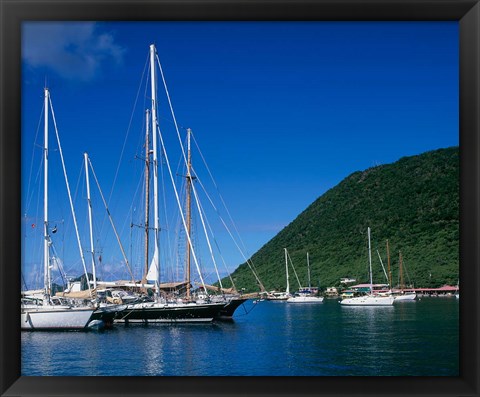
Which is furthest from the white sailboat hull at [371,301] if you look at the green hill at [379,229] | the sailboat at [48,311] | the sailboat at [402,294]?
the sailboat at [48,311]

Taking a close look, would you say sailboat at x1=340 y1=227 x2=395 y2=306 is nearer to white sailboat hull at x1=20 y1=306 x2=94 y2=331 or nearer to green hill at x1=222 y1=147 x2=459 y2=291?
green hill at x1=222 y1=147 x2=459 y2=291

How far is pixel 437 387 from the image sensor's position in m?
3.40

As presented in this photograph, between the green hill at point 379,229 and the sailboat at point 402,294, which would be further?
the green hill at point 379,229

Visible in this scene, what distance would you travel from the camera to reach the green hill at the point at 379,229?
94.6 ft

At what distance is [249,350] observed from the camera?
10.6 meters

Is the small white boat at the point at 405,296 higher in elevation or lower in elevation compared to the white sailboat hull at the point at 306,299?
higher

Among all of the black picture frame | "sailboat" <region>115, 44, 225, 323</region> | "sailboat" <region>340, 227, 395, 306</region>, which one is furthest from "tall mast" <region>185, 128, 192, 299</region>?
the black picture frame

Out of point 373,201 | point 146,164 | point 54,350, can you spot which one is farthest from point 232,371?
point 373,201

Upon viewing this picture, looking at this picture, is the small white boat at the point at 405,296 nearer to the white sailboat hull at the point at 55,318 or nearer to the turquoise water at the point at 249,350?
the turquoise water at the point at 249,350

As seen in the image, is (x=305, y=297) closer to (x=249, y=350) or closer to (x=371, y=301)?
(x=371, y=301)

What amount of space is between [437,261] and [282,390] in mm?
25914
